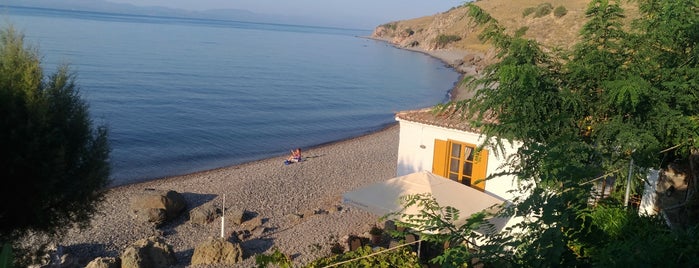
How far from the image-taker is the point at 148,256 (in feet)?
42.9

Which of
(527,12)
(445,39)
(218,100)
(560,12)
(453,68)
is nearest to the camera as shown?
(218,100)

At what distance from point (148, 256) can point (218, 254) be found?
1615mm

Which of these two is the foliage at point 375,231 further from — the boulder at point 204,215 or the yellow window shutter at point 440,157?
the boulder at point 204,215

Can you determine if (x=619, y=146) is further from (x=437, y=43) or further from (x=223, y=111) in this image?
(x=437, y=43)

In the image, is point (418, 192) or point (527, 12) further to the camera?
point (527, 12)

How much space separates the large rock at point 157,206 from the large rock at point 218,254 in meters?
4.86

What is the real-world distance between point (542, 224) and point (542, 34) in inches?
2500

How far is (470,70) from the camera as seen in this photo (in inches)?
3083

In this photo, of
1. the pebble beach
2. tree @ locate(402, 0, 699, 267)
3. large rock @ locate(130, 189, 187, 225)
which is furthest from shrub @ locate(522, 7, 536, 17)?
tree @ locate(402, 0, 699, 267)

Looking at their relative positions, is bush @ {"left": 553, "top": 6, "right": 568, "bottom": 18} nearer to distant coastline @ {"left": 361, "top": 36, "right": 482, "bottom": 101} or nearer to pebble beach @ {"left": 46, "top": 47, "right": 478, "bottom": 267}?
distant coastline @ {"left": 361, "top": 36, "right": 482, "bottom": 101}

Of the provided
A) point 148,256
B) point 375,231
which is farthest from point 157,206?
point 375,231

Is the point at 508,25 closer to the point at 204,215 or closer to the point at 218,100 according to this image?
the point at 218,100

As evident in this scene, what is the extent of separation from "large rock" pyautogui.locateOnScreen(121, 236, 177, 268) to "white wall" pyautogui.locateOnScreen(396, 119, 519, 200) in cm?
610

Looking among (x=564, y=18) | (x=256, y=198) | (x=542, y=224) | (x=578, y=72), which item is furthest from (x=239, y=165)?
(x=564, y=18)
